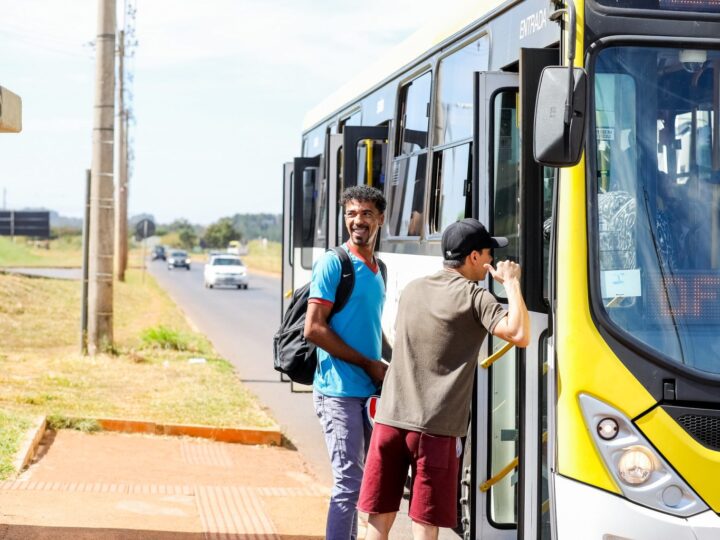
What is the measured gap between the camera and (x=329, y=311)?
5.65m

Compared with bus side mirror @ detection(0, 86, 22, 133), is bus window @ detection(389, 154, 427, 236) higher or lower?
lower

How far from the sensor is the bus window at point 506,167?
18.4 ft

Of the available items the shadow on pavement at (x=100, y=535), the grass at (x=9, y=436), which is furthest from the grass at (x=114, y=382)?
the shadow on pavement at (x=100, y=535)

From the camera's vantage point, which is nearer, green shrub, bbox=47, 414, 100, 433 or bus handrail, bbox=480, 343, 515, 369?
bus handrail, bbox=480, 343, 515, 369

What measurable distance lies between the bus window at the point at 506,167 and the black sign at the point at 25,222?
74541mm

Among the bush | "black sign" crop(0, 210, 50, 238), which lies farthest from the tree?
the bush

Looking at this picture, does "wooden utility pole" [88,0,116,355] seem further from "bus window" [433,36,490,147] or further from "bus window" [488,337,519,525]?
"bus window" [488,337,519,525]

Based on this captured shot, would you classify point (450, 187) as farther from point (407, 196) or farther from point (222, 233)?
point (222, 233)

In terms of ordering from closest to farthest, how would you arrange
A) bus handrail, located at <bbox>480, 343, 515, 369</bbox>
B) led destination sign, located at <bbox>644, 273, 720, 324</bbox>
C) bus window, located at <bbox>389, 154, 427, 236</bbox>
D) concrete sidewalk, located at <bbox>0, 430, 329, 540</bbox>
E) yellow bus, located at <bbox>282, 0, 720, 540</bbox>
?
yellow bus, located at <bbox>282, 0, 720, 540</bbox>
led destination sign, located at <bbox>644, 273, 720, 324</bbox>
bus handrail, located at <bbox>480, 343, 515, 369</bbox>
concrete sidewalk, located at <bbox>0, 430, 329, 540</bbox>
bus window, located at <bbox>389, 154, 427, 236</bbox>

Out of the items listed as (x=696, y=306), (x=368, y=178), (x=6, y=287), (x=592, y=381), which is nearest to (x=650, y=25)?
(x=696, y=306)

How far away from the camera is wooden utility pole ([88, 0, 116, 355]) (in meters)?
15.6

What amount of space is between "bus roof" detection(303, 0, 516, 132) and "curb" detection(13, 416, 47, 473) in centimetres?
401

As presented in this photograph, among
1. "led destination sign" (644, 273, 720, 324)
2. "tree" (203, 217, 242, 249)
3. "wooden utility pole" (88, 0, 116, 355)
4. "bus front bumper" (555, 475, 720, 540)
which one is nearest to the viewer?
"bus front bumper" (555, 475, 720, 540)

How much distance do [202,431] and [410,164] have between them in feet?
12.9
